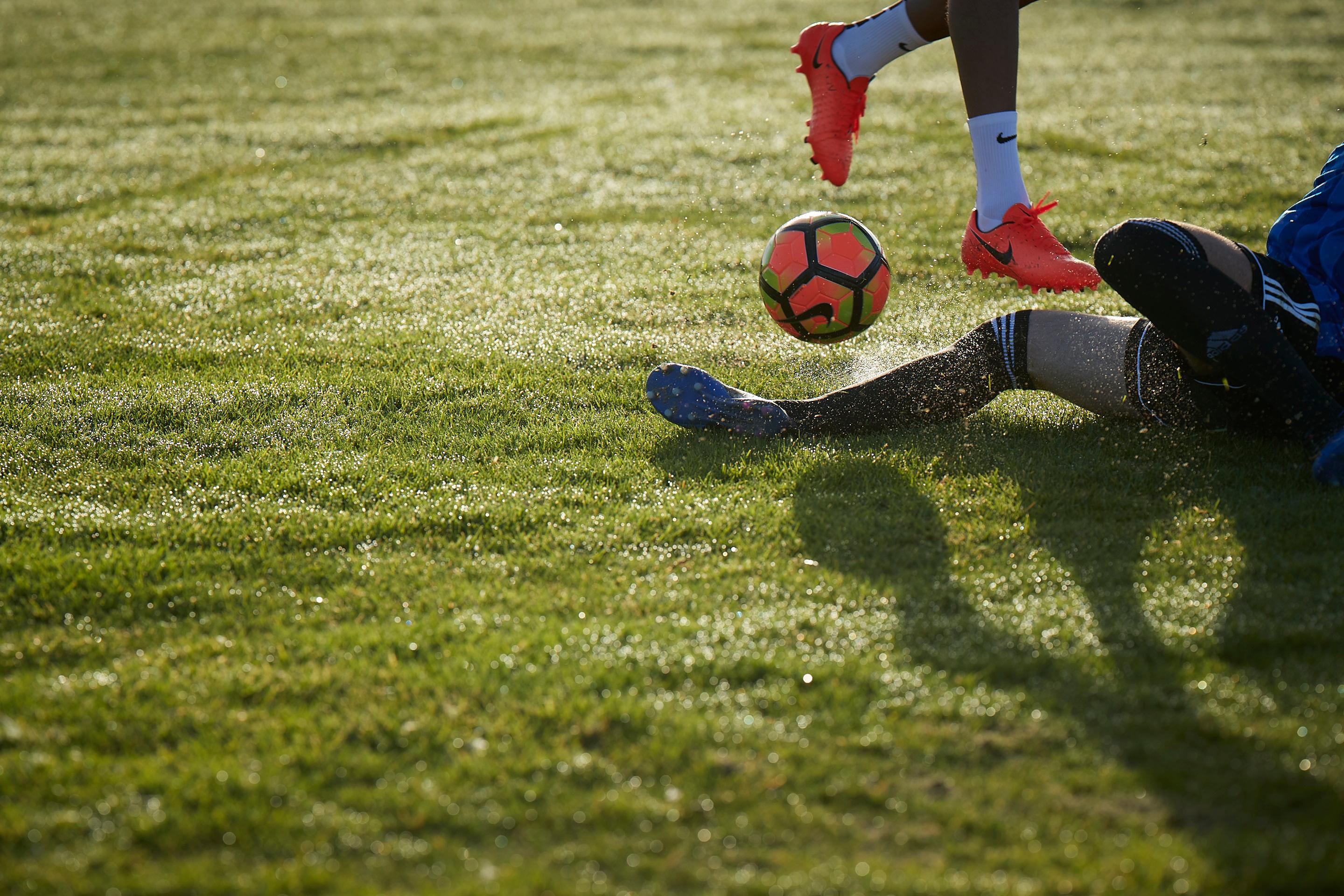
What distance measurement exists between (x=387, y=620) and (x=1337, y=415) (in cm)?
246

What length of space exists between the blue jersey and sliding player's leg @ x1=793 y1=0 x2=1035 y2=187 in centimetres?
143

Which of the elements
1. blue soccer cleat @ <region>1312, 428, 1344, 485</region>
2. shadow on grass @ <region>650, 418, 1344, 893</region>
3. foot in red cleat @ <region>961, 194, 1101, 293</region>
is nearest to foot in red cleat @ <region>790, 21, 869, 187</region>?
foot in red cleat @ <region>961, 194, 1101, 293</region>

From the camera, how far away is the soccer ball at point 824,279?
3.78 meters

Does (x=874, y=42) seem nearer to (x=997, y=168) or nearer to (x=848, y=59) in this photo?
(x=848, y=59)

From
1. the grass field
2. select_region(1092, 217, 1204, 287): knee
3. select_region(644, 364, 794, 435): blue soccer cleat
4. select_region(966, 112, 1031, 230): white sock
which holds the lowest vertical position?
the grass field

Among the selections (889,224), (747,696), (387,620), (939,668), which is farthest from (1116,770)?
(889,224)

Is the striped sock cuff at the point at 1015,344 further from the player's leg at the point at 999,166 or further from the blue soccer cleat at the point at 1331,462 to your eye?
the blue soccer cleat at the point at 1331,462

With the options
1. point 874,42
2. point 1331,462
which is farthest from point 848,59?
point 1331,462

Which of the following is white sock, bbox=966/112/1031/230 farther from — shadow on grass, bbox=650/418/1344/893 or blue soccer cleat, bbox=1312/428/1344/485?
blue soccer cleat, bbox=1312/428/1344/485

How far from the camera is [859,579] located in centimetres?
269

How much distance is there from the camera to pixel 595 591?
8.75 ft

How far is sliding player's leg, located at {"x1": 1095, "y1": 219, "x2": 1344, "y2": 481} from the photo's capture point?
2.88 meters

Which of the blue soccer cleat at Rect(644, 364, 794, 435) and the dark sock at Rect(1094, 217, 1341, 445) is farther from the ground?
the dark sock at Rect(1094, 217, 1341, 445)

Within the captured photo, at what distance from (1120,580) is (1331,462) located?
0.77 metres
